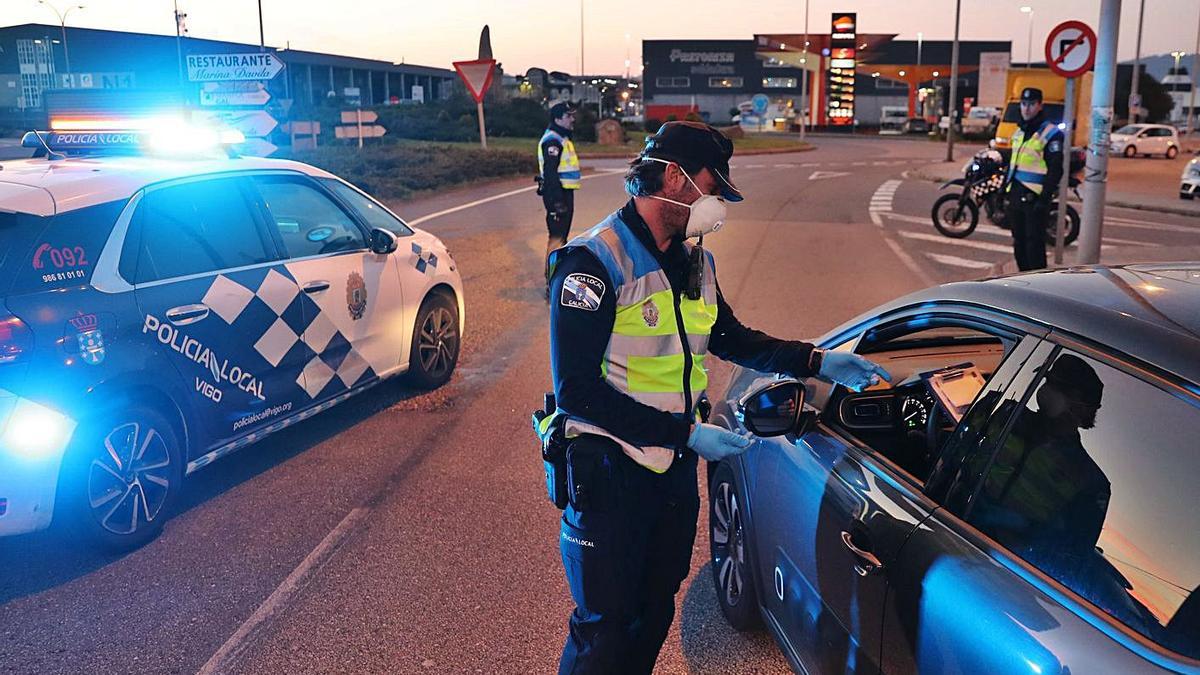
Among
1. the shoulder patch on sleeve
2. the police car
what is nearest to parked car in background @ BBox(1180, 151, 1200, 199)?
the police car

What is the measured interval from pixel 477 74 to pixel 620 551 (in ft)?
67.9

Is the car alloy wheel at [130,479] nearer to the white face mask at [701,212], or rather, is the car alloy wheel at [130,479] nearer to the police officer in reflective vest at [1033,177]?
the white face mask at [701,212]

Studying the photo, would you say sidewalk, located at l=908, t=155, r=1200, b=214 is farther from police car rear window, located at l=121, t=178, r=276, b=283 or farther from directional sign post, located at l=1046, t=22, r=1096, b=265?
police car rear window, located at l=121, t=178, r=276, b=283

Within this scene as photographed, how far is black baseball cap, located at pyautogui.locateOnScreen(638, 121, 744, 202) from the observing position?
2.76m

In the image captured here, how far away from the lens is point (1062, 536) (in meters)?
2.06

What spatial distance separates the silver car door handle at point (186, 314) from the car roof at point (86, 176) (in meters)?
0.57

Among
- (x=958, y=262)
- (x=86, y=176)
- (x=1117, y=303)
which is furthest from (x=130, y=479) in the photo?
(x=958, y=262)

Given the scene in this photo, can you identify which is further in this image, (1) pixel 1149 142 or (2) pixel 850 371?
(1) pixel 1149 142

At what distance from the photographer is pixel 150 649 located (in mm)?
3713

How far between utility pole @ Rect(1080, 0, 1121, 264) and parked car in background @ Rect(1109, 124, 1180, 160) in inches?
1357

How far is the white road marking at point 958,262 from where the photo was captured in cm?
1263

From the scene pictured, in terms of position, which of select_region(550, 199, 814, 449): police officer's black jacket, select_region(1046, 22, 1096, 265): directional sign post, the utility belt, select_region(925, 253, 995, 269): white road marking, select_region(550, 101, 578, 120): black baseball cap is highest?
select_region(1046, 22, 1096, 265): directional sign post

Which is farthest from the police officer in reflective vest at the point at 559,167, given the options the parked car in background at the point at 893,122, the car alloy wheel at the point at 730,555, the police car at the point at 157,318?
the parked car in background at the point at 893,122

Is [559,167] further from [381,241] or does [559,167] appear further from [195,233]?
[195,233]
